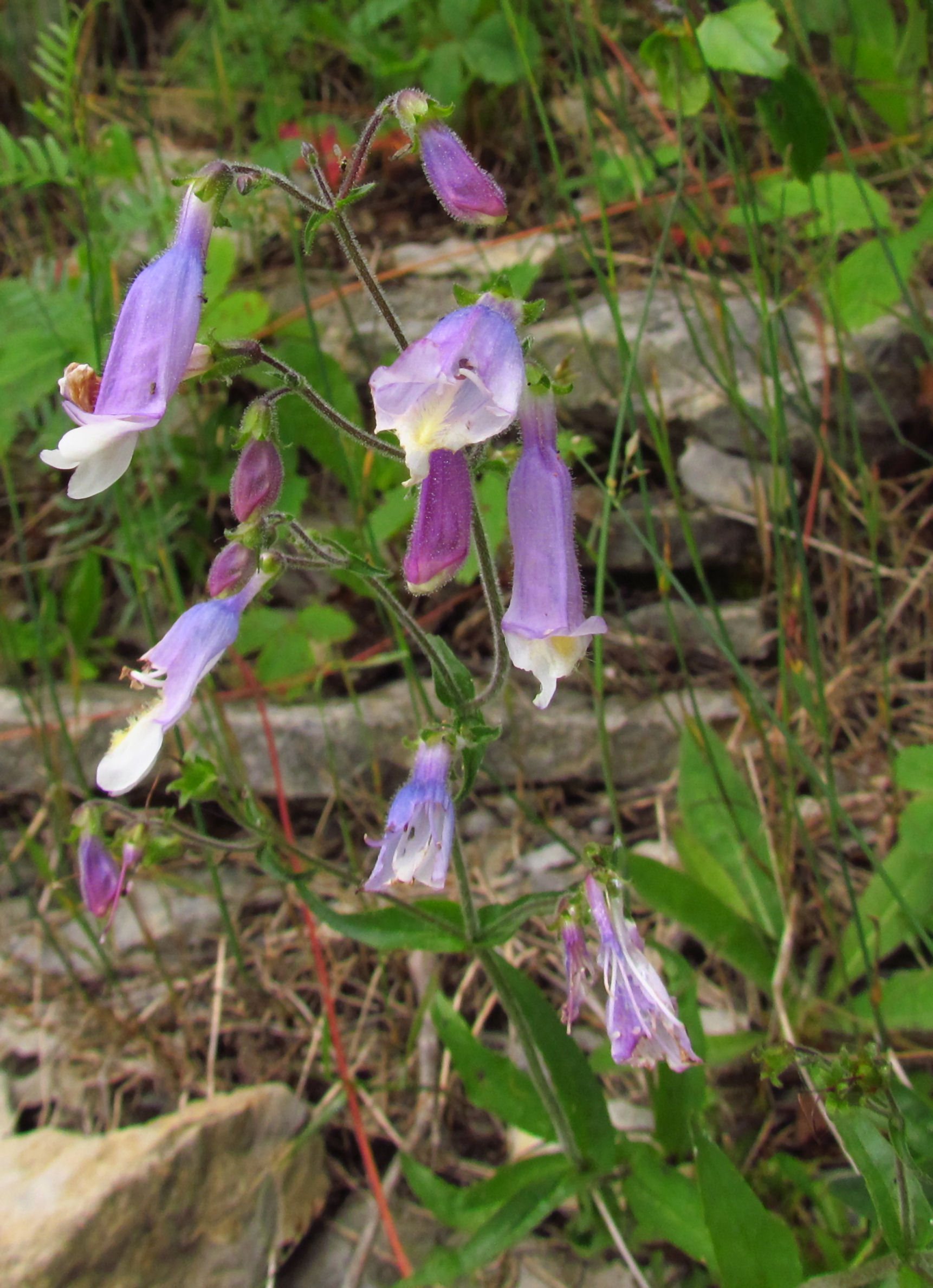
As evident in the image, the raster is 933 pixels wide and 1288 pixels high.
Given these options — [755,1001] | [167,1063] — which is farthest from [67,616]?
[755,1001]

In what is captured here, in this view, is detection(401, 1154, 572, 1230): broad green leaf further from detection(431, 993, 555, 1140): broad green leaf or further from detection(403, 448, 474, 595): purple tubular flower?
detection(403, 448, 474, 595): purple tubular flower

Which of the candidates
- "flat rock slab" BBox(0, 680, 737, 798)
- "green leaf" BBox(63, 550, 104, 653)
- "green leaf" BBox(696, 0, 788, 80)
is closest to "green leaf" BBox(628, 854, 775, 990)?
"flat rock slab" BBox(0, 680, 737, 798)

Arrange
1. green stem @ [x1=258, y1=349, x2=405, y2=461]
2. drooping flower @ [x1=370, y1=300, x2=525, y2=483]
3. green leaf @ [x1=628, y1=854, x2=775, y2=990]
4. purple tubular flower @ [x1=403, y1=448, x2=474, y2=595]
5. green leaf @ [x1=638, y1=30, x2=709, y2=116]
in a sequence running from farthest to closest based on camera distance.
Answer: green leaf @ [x1=628, y1=854, x2=775, y2=990], green leaf @ [x1=638, y1=30, x2=709, y2=116], green stem @ [x1=258, y1=349, x2=405, y2=461], purple tubular flower @ [x1=403, y1=448, x2=474, y2=595], drooping flower @ [x1=370, y1=300, x2=525, y2=483]

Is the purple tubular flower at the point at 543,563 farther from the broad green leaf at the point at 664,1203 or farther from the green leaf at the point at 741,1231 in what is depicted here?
the broad green leaf at the point at 664,1203

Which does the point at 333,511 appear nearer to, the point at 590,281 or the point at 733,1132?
the point at 590,281

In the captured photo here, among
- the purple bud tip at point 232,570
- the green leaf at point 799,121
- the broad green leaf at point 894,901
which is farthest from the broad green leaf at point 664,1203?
the green leaf at point 799,121

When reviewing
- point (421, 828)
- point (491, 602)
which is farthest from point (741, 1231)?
point (491, 602)
